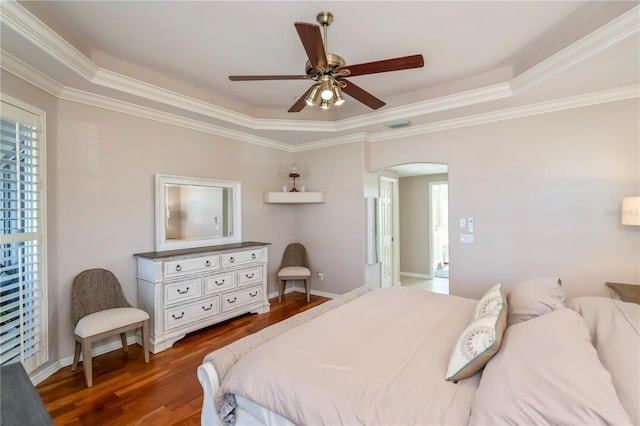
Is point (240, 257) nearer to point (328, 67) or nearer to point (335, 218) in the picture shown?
point (335, 218)

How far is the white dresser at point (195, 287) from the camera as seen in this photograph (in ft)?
10.3

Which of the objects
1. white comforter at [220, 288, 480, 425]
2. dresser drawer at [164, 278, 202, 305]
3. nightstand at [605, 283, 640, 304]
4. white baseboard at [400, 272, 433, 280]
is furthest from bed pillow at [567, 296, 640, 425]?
white baseboard at [400, 272, 433, 280]

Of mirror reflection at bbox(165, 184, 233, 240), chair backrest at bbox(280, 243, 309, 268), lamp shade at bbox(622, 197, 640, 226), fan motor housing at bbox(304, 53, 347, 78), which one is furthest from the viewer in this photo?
chair backrest at bbox(280, 243, 309, 268)

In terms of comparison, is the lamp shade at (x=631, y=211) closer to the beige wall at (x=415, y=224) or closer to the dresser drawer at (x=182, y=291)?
the beige wall at (x=415, y=224)

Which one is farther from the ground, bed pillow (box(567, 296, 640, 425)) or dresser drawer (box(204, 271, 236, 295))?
bed pillow (box(567, 296, 640, 425))

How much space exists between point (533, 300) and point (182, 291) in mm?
3158

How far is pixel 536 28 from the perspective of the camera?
2430 millimetres

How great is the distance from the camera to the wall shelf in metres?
4.84

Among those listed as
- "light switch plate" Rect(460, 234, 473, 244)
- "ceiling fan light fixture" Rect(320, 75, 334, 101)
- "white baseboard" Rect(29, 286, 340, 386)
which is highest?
"ceiling fan light fixture" Rect(320, 75, 334, 101)

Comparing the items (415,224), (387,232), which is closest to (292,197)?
(387,232)

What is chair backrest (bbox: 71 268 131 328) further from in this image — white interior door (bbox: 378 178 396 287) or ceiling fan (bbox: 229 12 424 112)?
white interior door (bbox: 378 178 396 287)

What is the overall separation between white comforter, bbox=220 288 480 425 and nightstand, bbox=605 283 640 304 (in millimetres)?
1623

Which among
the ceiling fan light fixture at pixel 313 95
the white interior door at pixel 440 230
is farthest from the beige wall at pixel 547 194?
the white interior door at pixel 440 230

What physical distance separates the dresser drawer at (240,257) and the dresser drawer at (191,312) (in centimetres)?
44
